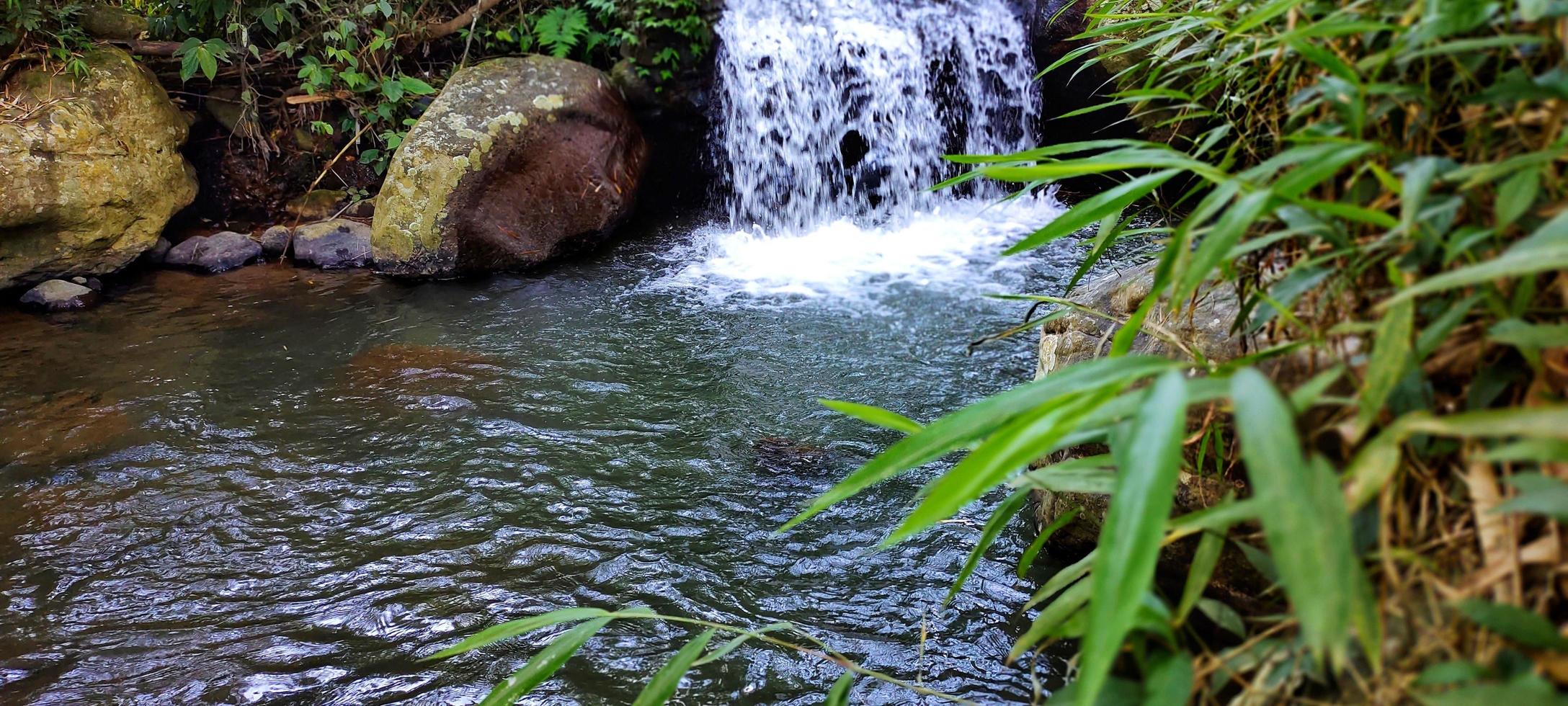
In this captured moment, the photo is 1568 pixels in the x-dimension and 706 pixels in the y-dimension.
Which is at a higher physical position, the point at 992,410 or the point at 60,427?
the point at 992,410

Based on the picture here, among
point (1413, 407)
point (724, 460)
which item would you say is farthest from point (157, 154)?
point (1413, 407)

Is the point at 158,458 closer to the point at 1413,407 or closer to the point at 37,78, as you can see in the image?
the point at 37,78

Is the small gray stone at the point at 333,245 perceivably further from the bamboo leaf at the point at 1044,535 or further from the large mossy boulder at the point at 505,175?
the bamboo leaf at the point at 1044,535

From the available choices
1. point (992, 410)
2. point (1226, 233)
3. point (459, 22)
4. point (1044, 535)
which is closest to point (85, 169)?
point (459, 22)

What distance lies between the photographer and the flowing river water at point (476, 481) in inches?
95.3

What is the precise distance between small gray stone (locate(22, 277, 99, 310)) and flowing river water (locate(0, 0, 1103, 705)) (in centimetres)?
15

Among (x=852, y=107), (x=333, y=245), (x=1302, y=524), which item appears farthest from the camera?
(x=852, y=107)

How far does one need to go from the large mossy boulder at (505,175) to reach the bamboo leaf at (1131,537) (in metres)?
5.77

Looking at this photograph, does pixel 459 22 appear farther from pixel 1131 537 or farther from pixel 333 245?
pixel 1131 537

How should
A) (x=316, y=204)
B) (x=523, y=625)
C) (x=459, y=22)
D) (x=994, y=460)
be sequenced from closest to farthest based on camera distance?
1. (x=994, y=460)
2. (x=523, y=625)
3. (x=316, y=204)
4. (x=459, y=22)

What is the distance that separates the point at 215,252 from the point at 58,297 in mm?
984

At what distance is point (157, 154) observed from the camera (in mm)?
6168

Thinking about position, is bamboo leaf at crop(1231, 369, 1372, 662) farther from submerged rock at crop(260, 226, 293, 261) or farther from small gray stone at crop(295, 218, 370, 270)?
submerged rock at crop(260, 226, 293, 261)

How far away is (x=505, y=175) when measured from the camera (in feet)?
20.1
